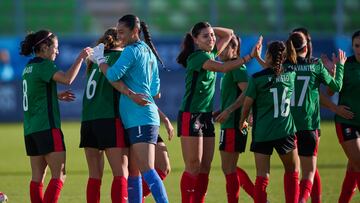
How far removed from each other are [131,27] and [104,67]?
1.55 ft

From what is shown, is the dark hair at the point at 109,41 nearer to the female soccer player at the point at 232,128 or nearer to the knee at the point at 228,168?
the female soccer player at the point at 232,128

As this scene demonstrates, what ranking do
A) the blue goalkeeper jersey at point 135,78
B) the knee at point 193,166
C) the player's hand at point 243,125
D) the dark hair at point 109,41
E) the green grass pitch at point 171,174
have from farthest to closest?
the green grass pitch at point 171,174 < the knee at point 193,166 < the player's hand at point 243,125 < the dark hair at point 109,41 < the blue goalkeeper jersey at point 135,78

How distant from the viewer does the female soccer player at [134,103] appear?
27.1ft

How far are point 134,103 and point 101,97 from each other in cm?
53

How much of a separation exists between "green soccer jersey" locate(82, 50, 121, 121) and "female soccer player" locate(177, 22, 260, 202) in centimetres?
96

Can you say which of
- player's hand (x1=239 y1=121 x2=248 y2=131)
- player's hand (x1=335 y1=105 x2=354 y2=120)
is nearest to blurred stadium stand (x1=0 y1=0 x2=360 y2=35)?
player's hand (x1=335 y1=105 x2=354 y2=120)

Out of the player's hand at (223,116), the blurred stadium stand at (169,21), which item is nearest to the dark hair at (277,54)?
the player's hand at (223,116)

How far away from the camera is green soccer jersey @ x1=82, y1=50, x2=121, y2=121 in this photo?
8.67 m

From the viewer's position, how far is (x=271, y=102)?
8680 millimetres

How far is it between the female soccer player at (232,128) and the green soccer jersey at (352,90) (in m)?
1.13

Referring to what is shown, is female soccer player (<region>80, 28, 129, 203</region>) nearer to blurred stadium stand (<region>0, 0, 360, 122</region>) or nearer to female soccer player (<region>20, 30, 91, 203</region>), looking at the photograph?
female soccer player (<region>20, 30, 91, 203</region>)

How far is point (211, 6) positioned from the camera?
2677 centimetres

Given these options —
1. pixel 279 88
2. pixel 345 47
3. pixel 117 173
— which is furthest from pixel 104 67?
pixel 345 47

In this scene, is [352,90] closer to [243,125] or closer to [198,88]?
[243,125]
